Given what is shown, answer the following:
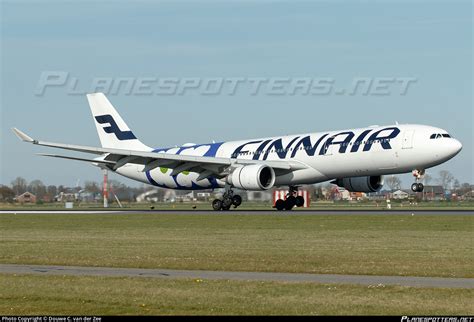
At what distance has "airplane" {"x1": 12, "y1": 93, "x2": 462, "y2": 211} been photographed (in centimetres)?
5188

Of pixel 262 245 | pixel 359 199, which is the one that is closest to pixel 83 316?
pixel 262 245

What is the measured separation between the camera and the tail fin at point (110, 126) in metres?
70.7

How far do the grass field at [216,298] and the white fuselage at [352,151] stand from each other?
33884 mm

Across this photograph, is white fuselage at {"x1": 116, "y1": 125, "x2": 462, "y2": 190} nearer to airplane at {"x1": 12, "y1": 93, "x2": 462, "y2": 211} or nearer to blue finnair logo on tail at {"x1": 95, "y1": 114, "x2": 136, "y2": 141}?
airplane at {"x1": 12, "y1": 93, "x2": 462, "y2": 211}

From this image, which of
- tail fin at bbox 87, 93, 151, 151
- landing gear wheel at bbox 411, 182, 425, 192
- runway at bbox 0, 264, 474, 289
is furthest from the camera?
tail fin at bbox 87, 93, 151, 151

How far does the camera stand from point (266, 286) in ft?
61.7

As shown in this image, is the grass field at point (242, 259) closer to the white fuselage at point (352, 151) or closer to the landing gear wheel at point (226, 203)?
the white fuselage at point (352, 151)

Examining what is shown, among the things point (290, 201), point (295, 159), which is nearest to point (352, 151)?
point (295, 159)

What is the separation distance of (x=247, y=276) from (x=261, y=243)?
34.0 ft

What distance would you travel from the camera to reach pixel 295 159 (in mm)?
57125

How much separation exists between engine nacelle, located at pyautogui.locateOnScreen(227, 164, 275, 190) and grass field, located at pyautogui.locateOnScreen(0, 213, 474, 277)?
19.7 feet

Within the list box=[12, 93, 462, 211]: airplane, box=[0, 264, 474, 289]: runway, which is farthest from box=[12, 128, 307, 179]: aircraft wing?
box=[0, 264, 474, 289]: runway

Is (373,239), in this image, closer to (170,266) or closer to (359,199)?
(170,266)

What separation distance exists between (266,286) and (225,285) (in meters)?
0.96
